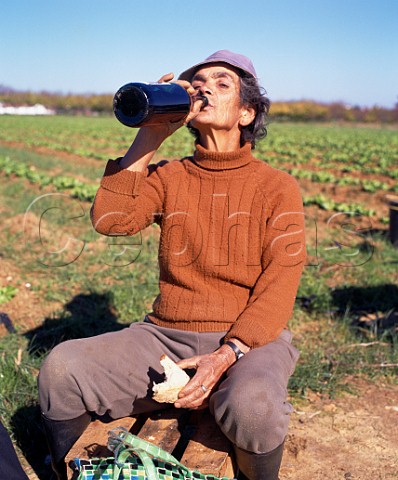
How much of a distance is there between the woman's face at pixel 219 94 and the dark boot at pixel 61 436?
3.98 ft

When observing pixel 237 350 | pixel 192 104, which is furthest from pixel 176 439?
pixel 192 104

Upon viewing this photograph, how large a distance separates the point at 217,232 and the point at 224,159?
0.30 meters

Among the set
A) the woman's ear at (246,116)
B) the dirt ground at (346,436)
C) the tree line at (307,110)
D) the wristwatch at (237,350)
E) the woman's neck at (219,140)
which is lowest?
the dirt ground at (346,436)

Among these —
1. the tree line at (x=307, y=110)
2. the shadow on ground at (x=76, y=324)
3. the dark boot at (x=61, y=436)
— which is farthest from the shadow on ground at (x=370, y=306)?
the tree line at (x=307, y=110)

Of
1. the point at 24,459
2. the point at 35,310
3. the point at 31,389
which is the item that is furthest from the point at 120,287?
the point at 24,459

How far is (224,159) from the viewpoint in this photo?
2396 millimetres

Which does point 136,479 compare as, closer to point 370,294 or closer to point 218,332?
point 218,332

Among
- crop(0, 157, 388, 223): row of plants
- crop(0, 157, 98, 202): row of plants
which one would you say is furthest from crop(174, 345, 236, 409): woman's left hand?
crop(0, 157, 98, 202): row of plants

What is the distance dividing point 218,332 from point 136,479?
0.71 meters

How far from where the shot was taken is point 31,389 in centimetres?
288

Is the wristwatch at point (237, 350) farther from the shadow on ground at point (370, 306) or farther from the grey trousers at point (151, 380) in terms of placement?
the shadow on ground at point (370, 306)

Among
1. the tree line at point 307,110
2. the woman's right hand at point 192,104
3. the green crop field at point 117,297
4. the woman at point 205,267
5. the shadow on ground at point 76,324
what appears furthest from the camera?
the tree line at point 307,110

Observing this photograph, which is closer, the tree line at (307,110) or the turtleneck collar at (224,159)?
the turtleneck collar at (224,159)

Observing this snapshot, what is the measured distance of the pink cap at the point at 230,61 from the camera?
2.38 meters
